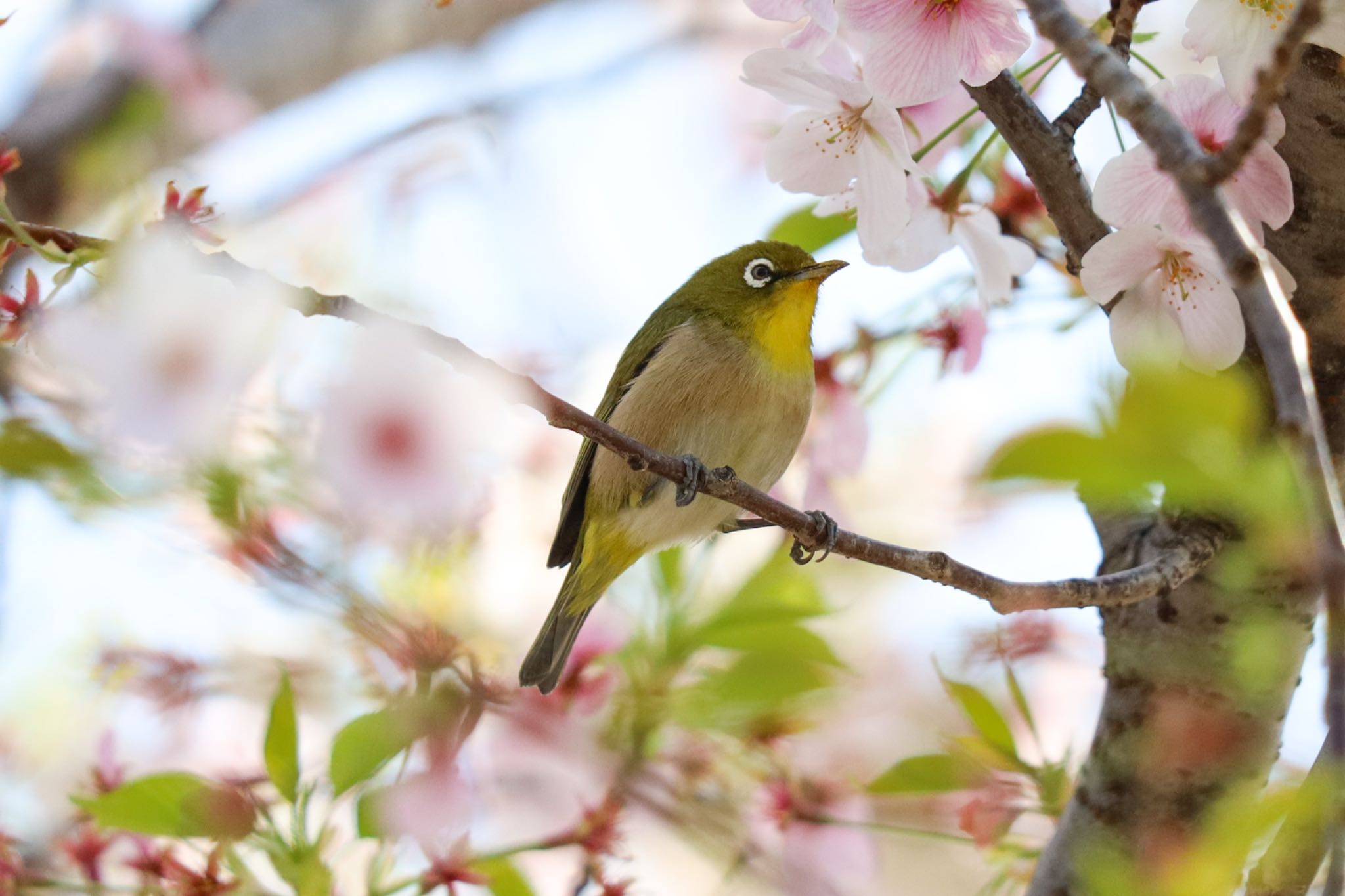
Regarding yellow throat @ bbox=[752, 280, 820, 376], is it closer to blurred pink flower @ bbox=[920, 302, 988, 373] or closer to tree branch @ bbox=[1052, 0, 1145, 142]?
blurred pink flower @ bbox=[920, 302, 988, 373]

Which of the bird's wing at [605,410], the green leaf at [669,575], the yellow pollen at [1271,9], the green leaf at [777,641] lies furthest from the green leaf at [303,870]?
the yellow pollen at [1271,9]

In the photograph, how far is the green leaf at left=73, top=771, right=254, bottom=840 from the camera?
1593mm

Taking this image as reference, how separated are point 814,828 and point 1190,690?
811 millimetres

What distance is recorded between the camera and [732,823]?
2.13 metres

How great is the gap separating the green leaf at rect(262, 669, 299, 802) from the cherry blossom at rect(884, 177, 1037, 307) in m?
1.10

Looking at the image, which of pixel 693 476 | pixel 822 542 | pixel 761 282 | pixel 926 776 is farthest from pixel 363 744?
pixel 761 282

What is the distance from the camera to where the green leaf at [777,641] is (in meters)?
1.86

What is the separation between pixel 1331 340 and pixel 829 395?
1034mm

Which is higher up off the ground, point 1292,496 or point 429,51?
point 429,51

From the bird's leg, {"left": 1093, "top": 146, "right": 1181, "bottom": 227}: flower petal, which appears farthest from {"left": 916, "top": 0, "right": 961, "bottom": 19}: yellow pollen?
the bird's leg

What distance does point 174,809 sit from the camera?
162 centimetres

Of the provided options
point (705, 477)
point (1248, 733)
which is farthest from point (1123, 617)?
point (705, 477)

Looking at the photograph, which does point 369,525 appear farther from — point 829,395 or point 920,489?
point 920,489

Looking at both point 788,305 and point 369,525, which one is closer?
point 369,525
